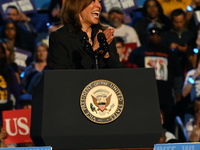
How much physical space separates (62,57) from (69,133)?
0.72 metres

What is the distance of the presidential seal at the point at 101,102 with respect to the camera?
3.13 m

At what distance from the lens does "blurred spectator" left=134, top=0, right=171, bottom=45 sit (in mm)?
8602

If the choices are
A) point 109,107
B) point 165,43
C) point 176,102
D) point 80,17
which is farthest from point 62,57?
point 165,43

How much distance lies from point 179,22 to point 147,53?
103 centimetres

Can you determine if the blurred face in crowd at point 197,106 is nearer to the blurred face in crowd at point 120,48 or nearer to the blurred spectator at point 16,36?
the blurred face in crowd at point 120,48

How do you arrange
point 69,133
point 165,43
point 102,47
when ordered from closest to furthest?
point 69,133 → point 102,47 → point 165,43

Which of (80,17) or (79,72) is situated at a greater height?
(80,17)

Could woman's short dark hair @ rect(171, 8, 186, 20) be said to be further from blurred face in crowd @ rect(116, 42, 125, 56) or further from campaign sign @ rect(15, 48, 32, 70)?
campaign sign @ rect(15, 48, 32, 70)

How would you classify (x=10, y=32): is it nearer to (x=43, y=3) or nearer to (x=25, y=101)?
(x=43, y=3)

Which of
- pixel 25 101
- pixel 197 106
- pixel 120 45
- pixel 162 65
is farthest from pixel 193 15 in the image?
pixel 25 101

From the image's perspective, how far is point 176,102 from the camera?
25.3 feet

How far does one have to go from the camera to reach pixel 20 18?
8.84 metres

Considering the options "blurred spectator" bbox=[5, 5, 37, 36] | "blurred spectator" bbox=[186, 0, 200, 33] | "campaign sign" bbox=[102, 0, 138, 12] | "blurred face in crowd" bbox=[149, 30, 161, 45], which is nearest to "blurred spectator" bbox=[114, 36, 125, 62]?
"blurred face in crowd" bbox=[149, 30, 161, 45]

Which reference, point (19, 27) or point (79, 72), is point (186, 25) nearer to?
point (19, 27)
